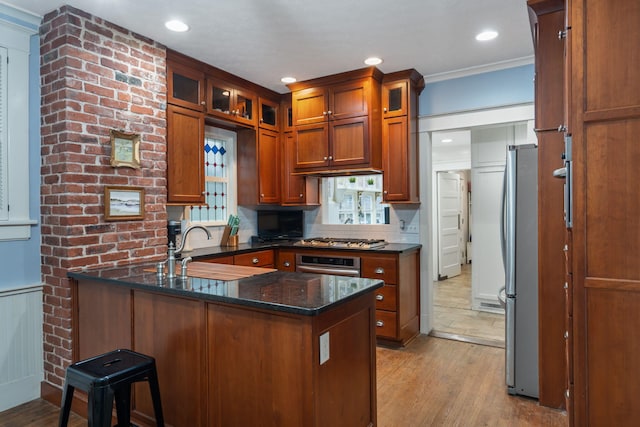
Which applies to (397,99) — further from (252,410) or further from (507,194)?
(252,410)

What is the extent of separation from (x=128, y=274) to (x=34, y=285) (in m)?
0.86

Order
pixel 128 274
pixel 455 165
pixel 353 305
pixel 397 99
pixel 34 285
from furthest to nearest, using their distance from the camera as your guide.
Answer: pixel 455 165
pixel 397 99
pixel 34 285
pixel 128 274
pixel 353 305

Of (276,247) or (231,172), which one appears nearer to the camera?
(276,247)

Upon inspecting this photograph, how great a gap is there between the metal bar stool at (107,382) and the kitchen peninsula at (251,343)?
207 mm

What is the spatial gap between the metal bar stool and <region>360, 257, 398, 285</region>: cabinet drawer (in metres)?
2.28

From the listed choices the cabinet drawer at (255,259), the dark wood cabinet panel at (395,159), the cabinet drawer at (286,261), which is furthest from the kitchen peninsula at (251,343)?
the dark wood cabinet panel at (395,159)

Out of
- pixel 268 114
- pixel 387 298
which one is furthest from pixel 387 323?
pixel 268 114

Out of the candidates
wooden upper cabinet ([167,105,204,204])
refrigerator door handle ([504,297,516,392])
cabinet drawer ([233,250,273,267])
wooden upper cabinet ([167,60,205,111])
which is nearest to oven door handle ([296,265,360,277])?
cabinet drawer ([233,250,273,267])

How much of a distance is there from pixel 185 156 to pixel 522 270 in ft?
9.35

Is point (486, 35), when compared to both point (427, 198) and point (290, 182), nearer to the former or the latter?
point (427, 198)

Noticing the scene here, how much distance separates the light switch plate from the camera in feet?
5.58

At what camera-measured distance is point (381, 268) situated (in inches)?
146

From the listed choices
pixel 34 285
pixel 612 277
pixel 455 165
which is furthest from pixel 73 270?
pixel 455 165

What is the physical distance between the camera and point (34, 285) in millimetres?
2766
